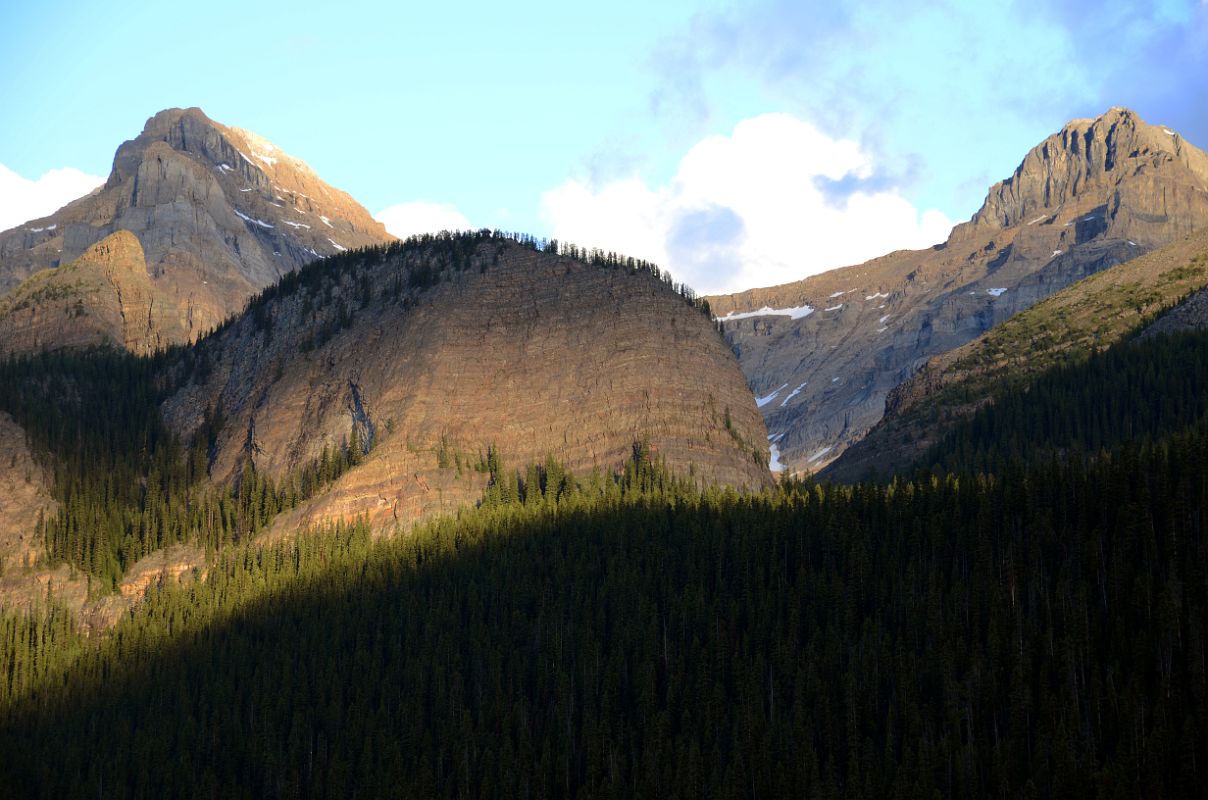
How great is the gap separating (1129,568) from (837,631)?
24579mm

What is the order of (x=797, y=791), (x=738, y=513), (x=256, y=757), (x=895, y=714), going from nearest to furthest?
(x=797, y=791)
(x=895, y=714)
(x=256, y=757)
(x=738, y=513)

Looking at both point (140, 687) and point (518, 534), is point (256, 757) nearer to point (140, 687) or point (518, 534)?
point (140, 687)

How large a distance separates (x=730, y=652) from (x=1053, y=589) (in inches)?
1094

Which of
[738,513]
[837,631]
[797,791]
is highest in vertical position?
[738,513]

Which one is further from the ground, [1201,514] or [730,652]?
[1201,514]

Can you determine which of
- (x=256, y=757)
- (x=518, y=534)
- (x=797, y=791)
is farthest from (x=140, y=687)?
(x=797, y=791)

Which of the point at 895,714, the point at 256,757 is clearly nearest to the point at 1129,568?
the point at 895,714

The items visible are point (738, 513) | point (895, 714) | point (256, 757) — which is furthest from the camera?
point (738, 513)

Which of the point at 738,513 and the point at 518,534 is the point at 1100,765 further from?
the point at 518,534

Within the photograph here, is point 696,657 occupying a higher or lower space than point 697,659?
higher

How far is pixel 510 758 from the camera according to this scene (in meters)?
136

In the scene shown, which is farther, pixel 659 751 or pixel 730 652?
pixel 730 652

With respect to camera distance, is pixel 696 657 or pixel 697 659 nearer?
pixel 697 659

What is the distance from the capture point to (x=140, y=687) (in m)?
171
